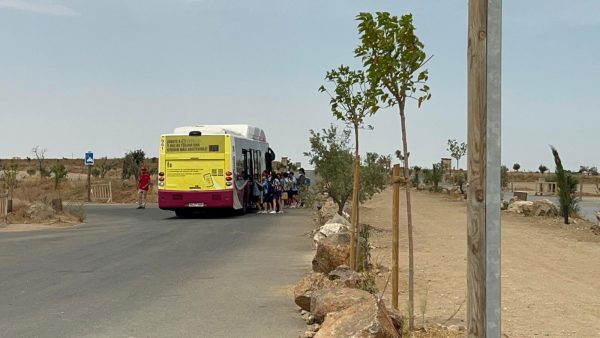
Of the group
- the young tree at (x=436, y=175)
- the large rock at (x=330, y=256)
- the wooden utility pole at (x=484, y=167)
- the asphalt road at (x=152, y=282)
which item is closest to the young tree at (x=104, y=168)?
the young tree at (x=436, y=175)

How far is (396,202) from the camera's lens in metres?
7.62

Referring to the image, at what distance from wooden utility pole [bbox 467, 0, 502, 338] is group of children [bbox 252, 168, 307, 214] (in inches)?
884

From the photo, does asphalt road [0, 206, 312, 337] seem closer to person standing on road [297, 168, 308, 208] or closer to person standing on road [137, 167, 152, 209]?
person standing on road [297, 168, 308, 208]

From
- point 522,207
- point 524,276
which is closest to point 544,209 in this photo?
point 522,207

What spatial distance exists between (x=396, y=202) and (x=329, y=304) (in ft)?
4.09

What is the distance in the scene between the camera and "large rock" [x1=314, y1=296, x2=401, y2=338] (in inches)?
246

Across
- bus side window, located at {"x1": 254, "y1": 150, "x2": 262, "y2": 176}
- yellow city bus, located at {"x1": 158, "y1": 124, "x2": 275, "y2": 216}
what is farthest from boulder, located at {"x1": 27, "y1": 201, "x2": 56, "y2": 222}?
bus side window, located at {"x1": 254, "y1": 150, "x2": 262, "y2": 176}

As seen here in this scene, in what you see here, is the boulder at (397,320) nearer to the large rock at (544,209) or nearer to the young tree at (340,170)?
the young tree at (340,170)

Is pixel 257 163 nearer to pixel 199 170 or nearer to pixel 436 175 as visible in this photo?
pixel 199 170

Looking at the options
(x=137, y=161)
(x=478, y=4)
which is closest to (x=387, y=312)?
(x=478, y=4)

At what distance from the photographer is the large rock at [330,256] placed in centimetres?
1134

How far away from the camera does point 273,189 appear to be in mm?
29859

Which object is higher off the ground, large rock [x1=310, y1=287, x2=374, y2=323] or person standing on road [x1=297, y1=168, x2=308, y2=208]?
person standing on road [x1=297, y1=168, x2=308, y2=208]

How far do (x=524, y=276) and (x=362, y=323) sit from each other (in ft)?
22.8
